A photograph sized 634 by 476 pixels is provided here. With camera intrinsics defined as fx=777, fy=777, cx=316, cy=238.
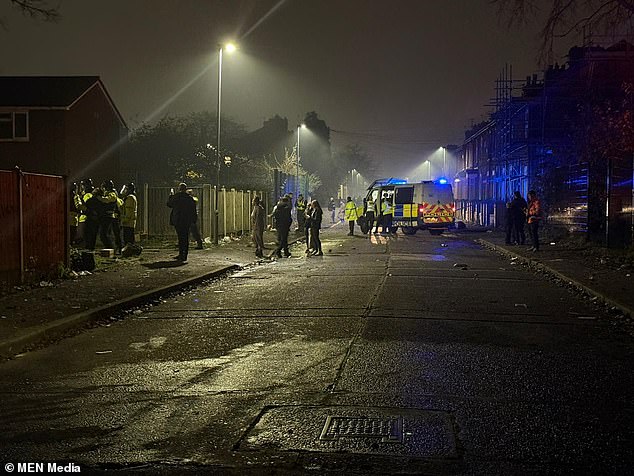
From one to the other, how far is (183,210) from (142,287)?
5.90 metres

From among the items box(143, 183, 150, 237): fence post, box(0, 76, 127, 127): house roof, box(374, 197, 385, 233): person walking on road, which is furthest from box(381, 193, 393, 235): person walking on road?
box(0, 76, 127, 127): house roof

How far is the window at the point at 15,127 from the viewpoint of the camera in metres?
42.3

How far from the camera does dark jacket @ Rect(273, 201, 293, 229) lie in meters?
22.8

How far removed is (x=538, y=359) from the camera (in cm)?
836

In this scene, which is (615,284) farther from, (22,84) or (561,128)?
(22,84)

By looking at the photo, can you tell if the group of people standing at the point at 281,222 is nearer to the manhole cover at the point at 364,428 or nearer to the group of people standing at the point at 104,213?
the group of people standing at the point at 104,213

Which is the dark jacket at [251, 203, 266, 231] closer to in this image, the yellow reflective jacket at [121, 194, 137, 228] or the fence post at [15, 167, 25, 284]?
the yellow reflective jacket at [121, 194, 137, 228]

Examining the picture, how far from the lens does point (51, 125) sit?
139ft

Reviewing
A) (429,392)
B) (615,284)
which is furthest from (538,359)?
(615,284)

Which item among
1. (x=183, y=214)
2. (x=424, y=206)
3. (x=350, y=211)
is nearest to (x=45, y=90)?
(x=350, y=211)

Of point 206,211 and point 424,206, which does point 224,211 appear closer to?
point 206,211

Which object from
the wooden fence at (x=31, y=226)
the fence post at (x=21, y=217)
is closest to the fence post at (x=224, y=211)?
the wooden fence at (x=31, y=226)

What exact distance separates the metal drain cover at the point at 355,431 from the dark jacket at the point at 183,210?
14.3 m

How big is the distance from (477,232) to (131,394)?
123ft
